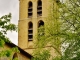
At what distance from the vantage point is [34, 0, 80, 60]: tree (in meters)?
27.0

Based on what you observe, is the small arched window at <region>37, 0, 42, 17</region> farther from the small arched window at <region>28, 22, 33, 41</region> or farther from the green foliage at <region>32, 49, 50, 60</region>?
the green foliage at <region>32, 49, 50, 60</region>

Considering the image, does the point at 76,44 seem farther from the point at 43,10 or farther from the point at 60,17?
the point at 43,10

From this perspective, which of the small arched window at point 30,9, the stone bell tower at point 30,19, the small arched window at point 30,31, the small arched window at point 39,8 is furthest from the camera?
the small arched window at point 30,9

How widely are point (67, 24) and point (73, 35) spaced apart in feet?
6.22

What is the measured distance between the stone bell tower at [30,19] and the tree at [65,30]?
1058 inches

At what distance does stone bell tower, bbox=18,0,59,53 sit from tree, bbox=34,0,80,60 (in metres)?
26.9

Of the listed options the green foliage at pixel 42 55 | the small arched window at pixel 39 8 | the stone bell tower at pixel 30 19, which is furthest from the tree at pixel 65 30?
the small arched window at pixel 39 8

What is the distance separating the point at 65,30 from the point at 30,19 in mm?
30359

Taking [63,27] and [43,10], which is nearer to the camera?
[63,27]

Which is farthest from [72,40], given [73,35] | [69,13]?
[69,13]

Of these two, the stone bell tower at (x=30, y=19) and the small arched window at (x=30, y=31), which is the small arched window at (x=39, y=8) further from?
the small arched window at (x=30, y=31)

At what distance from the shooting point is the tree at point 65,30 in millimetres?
27047

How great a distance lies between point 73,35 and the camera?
27.0 m

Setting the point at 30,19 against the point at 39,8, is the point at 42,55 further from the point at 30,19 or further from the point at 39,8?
the point at 39,8
